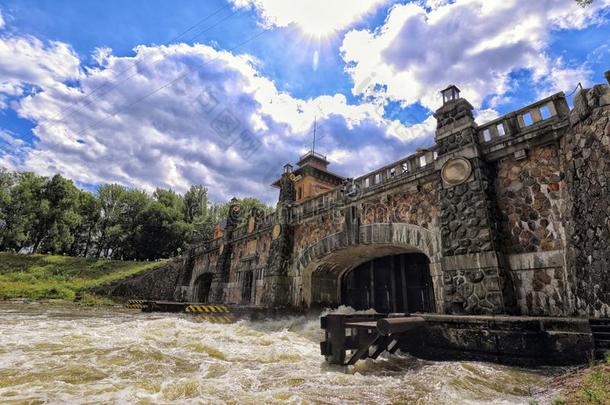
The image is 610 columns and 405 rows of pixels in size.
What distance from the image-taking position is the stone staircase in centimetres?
480

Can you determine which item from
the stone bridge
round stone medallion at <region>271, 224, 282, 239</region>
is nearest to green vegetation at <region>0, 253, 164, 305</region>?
round stone medallion at <region>271, 224, 282, 239</region>

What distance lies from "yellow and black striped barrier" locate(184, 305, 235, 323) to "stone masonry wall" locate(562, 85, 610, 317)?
451 inches

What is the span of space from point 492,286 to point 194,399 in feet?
21.4

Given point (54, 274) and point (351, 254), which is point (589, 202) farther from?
point (54, 274)

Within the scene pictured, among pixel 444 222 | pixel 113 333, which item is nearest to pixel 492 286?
pixel 444 222

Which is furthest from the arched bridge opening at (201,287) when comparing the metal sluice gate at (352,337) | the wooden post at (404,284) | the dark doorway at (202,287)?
the metal sluice gate at (352,337)

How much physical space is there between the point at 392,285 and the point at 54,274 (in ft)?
Answer: 134

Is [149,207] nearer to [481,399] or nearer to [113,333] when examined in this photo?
[113,333]

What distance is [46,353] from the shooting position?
623 centimetres

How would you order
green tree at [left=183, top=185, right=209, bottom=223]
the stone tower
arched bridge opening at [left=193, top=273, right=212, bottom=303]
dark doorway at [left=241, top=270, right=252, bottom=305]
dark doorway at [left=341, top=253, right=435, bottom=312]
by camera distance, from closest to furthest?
the stone tower → dark doorway at [left=341, top=253, right=435, bottom=312] → dark doorway at [left=241, top=270, right=252, bottom=305] → arched bridge opening at [left=193, top=273, right=212, bottom=303] → green tree at [left=183, top=185, right=209, bottom=223]

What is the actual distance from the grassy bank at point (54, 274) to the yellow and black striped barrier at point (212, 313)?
67.7 feet

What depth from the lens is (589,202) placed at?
5.88 meters


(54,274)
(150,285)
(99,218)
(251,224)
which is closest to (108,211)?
(99,218)

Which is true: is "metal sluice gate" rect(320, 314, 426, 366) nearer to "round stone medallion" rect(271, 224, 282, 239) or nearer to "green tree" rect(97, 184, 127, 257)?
"round stone medallion" rect(271, 224, 282, 239)
